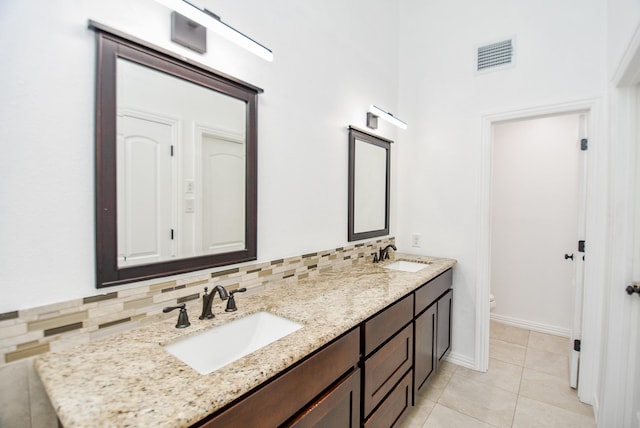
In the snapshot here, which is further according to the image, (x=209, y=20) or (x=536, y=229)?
(x=536, y=229)

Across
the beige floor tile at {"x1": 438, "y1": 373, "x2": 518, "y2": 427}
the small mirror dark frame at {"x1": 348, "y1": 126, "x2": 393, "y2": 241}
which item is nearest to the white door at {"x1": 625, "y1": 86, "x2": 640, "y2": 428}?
the beige floor tile at {"x1": 438, "y1": 373, "x2": 518, "y2": 427}

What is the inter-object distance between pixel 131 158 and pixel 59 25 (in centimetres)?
46

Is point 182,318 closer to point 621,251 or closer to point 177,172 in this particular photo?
point 177,172

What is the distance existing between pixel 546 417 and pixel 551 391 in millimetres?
360

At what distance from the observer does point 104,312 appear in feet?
3.57

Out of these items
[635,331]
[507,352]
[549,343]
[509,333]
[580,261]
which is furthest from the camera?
[509,333]

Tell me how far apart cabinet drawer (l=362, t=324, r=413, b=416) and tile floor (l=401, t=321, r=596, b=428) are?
52cm

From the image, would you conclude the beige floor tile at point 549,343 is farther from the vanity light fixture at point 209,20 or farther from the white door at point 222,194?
the vanity light fixture at point 209,20

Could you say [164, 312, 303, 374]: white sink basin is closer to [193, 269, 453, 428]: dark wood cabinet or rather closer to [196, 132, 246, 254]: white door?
[193, 269, 453, 428]: dark wood cabinet

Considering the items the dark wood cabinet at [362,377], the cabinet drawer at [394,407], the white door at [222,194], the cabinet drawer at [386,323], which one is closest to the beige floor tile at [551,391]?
the dark wood cabinet at [362,377]

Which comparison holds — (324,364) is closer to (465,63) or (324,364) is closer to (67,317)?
(67,317)

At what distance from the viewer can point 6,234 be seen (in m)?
0.91

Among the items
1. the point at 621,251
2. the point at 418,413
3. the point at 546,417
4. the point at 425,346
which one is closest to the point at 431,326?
the point at 425,346

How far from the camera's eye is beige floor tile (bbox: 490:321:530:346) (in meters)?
3.10
